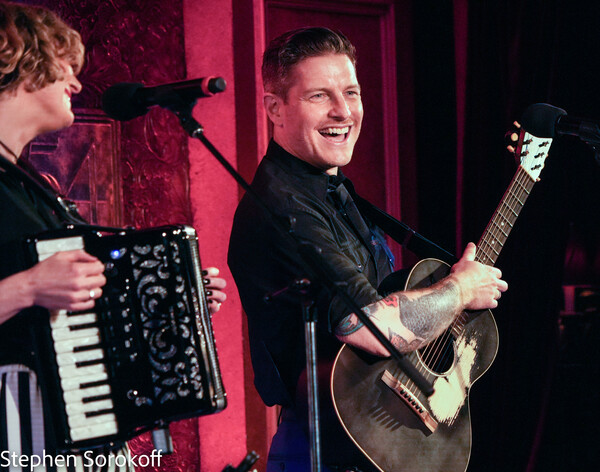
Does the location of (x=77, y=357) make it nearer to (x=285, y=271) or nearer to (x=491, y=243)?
(x=285, y=271)

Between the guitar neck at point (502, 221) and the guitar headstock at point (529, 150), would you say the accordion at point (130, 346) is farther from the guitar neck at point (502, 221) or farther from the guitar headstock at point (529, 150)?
the guitar headstock at point (529, 150)

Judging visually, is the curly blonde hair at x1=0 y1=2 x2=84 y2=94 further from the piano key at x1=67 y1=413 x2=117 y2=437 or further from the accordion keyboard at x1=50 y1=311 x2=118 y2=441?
the piano key at x1=67 y1=413 x2=117 y2=437

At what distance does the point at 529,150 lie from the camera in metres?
2.64

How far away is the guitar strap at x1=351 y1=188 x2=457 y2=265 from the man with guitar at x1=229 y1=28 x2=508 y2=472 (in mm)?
45

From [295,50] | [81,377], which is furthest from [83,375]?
[295,50]

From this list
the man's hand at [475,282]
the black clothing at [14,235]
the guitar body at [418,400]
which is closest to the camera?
the black clothing at [14,235]

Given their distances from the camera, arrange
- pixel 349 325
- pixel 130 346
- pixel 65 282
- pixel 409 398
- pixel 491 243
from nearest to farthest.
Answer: pixel 65 282
pixel 130 346
pixel 349 325
pixel 409 398
pixel 491 243

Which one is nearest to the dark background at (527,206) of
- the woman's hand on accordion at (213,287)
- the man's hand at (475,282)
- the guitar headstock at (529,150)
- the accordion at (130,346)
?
the guitar headstock at (529,150)

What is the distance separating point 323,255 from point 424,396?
579mm

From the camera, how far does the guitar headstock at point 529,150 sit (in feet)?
8.62

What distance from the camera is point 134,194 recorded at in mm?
3680

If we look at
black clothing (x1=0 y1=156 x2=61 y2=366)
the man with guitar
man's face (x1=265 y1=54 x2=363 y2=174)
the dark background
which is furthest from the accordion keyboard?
the dark background

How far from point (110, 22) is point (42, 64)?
1.97m

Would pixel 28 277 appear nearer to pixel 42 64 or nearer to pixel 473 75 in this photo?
pixel 42 64
